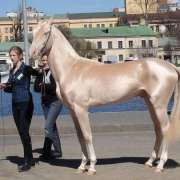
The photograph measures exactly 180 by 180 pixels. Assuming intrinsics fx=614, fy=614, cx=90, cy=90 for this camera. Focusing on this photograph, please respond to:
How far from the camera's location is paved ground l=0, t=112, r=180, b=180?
9094 mm

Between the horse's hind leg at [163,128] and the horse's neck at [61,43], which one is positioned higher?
the horse's neck at [61,43]

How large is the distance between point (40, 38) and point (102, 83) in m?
1.12

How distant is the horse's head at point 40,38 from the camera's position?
Answer: 29.3 feet

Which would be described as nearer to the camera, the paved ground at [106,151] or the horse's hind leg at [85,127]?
the horse's hind leg at [85,127]

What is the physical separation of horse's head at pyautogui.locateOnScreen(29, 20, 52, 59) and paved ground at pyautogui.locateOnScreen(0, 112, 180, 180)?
184 cm

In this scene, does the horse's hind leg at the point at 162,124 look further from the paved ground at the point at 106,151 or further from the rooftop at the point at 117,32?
the rooftop at the point at 117,32

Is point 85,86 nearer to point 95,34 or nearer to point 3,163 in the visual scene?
point 3,163

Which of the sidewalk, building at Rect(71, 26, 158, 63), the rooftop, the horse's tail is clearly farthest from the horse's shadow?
the rooftop

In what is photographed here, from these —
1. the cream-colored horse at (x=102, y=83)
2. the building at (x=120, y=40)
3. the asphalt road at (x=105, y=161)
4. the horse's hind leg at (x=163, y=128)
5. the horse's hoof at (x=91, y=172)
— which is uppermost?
the cream-colored horse at (x=102, y=83)

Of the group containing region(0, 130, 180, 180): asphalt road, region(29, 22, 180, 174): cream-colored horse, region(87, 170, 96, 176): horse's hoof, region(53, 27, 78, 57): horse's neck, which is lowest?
region(0, 130, 180, 180): asphalt road

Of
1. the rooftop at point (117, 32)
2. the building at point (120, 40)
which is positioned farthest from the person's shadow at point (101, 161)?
the rooftop at point (117, 32)

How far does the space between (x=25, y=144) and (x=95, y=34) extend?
135 m

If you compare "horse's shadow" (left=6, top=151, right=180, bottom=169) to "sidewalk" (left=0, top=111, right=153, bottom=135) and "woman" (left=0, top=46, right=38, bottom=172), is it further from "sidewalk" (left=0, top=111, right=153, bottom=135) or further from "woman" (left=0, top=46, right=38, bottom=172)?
"sidewalk" (left=0, top=111, right=153, bottom=135)

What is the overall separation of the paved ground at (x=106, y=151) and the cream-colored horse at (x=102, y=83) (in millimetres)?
363
